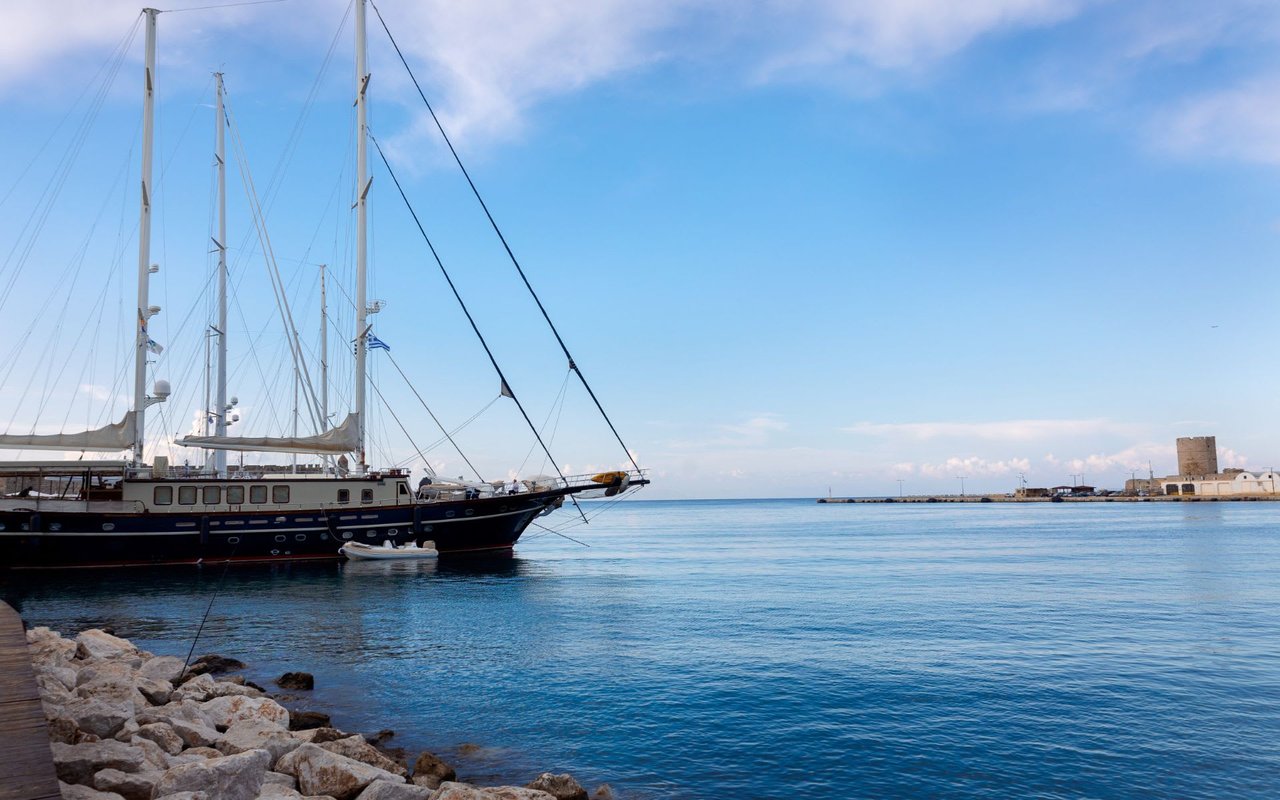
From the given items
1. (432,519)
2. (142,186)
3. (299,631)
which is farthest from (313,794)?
(142,186)

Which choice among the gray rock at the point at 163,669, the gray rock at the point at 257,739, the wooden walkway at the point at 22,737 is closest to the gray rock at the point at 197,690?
the gray rock at the point at 163,669

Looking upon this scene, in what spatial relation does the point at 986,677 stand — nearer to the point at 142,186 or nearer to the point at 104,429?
the point at 104,429

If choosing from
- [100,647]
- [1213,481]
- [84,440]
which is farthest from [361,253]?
[1213,481]

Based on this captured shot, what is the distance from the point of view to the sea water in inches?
474

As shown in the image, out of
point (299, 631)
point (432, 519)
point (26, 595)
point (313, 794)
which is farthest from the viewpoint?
point (432, 519)

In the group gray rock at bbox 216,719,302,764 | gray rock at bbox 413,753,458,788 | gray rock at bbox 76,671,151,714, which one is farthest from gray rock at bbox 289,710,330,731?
gray rock at bbox 413,753,458,788

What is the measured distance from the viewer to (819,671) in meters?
18.2

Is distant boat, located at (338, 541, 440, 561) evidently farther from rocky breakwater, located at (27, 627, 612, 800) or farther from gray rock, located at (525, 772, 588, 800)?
gray rock, located at (525, 772, 588, 800)

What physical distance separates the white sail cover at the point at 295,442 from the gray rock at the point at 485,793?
1395 inches

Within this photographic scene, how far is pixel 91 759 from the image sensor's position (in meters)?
7.59

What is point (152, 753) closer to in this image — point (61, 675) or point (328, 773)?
point (328, 773)

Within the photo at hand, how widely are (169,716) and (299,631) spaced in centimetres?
1387

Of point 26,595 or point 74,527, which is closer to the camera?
point 26,595

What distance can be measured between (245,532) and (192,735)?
34.2 metres
